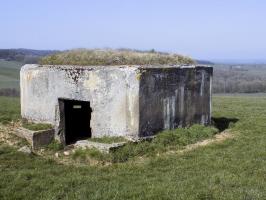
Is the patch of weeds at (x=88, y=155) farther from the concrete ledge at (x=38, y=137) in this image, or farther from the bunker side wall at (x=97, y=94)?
the concrete ledge at (x=38, y=137)

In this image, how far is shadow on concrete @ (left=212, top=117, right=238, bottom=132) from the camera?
1317 cm

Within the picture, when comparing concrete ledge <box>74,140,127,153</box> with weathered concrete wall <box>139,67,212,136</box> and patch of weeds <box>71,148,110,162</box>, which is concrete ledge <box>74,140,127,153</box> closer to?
patch of weeds <box>71,148,110,162</box>

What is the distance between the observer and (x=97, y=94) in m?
10.5

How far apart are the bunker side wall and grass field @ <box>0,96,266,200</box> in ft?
4.98

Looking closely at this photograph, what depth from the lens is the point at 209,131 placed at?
37.8 feet

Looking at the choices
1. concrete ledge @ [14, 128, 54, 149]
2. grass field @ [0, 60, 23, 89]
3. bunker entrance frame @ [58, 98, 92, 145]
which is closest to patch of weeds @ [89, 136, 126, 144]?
concrete ledge @ [14, 128, 54, 149]

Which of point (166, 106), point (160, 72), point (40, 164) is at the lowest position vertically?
point (40, 164)

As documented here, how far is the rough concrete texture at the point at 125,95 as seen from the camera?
397 inches

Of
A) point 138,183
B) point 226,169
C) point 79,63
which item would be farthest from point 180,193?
point 79,63

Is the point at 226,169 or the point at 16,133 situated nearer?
the point at 226,169

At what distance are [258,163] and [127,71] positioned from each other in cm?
355

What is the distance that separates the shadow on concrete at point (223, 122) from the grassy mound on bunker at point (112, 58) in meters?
2.19

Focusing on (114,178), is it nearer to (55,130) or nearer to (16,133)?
(55,130)

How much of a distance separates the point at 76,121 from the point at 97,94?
3031 mm
